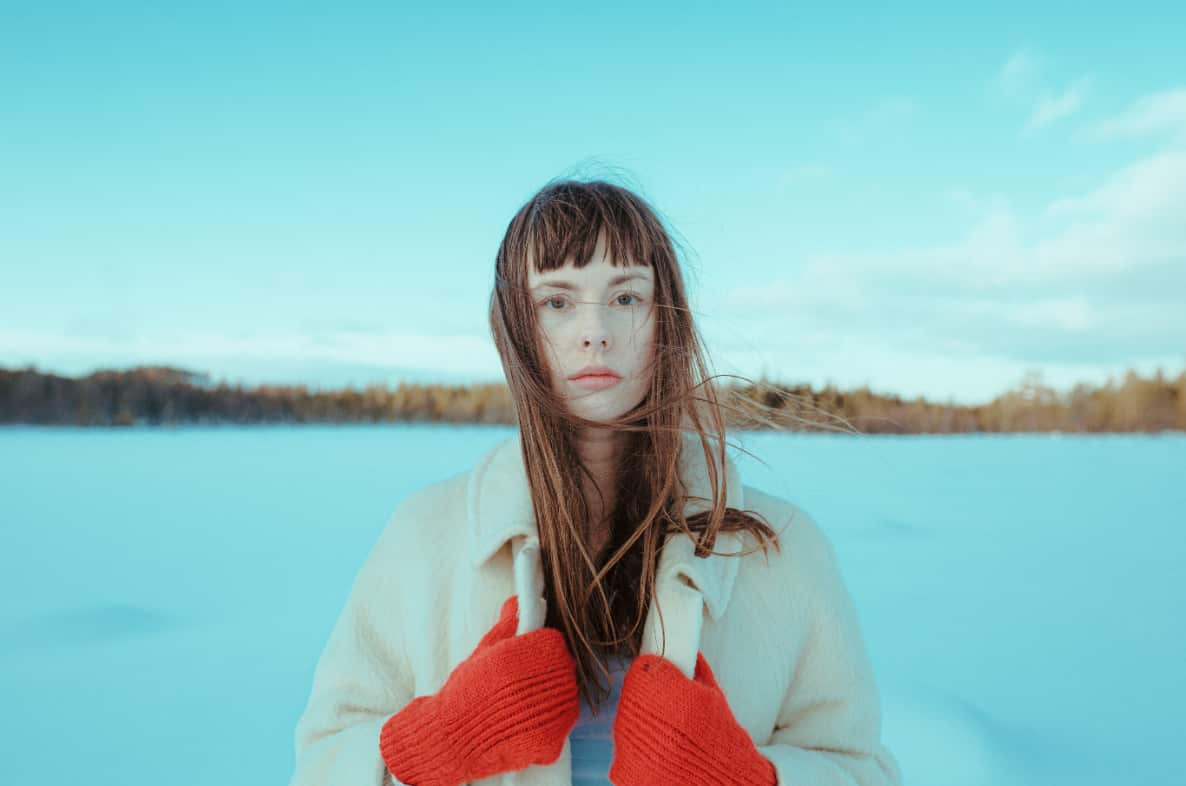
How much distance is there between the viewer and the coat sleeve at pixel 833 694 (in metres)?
1.08

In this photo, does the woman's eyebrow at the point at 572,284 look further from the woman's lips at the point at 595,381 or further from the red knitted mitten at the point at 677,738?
the red knitted mitten at the point at 677,738

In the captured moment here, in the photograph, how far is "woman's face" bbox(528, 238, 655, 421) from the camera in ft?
3.49

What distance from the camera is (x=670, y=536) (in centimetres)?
111

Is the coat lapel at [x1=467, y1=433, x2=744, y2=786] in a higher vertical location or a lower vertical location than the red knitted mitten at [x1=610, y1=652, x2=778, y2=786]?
higher

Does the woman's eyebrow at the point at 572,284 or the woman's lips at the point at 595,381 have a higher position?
the woman's eyebrow at the point at 572,284

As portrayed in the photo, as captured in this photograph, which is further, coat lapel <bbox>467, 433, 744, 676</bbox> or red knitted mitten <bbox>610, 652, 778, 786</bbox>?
coat lapel <bbox>467, 433, 744, 676</bbox>

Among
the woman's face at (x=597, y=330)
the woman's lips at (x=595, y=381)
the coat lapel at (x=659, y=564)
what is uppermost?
the woman's face at (x=597, y=330)

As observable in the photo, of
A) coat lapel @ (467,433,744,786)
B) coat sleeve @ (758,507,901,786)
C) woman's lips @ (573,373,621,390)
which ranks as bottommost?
coat sleeve @ (758,507,901,786)

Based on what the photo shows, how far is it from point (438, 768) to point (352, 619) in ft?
1.09

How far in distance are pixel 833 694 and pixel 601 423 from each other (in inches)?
21.7

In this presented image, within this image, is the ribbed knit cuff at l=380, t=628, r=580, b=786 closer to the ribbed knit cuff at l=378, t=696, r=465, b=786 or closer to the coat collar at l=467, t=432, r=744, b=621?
the ribbed knit cuff at l=378, t=696, r=465, b=786

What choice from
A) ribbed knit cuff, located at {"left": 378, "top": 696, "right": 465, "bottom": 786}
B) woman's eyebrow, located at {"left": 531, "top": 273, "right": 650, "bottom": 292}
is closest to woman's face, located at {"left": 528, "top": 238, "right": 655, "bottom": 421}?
woman's eyebrow, located at {"left": 531, "top": 273, "right": 650, "bottom": 292}

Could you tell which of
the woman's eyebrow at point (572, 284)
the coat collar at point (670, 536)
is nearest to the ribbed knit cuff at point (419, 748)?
the coat collar at point (670, 536)

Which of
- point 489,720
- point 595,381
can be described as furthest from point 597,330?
point 489,720
